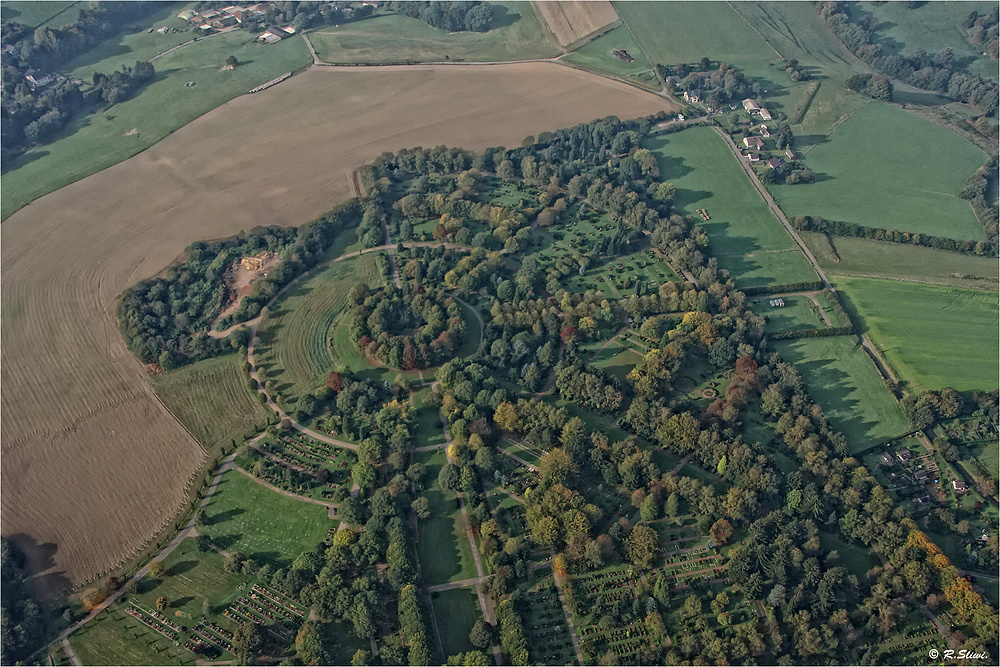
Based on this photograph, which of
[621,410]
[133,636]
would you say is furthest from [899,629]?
[133,636]

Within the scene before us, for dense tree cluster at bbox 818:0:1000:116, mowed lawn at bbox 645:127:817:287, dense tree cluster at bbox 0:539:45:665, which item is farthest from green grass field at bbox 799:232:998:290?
dense tree cluster at bbox 0:539:45:665

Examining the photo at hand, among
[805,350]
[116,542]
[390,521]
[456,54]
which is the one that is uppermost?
[456,54]

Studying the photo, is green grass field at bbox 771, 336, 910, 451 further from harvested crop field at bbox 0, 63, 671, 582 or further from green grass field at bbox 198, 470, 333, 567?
harvested crop field at bbox 0, 63, 671, 582

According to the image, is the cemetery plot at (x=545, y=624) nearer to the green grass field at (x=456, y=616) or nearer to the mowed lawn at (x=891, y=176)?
the green grass field at (x=456, y=616)

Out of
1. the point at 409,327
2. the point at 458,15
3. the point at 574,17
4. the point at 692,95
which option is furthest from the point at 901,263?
the point at 458,15

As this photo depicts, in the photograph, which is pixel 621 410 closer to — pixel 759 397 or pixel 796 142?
pixel 759 397

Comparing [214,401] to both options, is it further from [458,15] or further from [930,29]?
[930,29]

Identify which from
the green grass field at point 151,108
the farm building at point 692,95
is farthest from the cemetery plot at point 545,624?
the farm building at point 692,95
